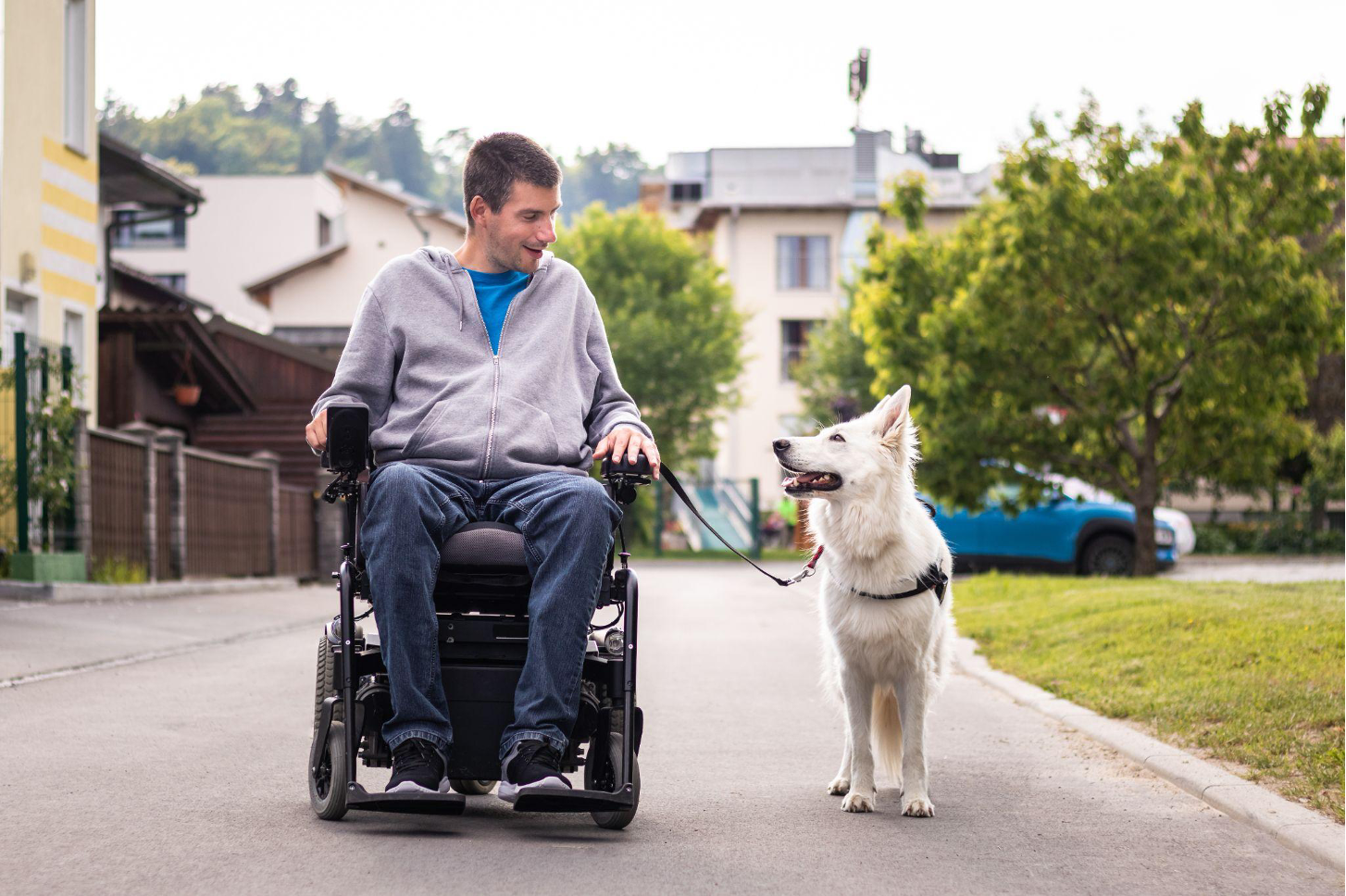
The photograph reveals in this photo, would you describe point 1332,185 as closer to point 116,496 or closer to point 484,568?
point 116,496

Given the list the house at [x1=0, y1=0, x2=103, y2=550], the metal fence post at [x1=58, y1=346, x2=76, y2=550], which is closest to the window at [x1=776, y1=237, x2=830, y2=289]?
the house at [x1=0, y1=0, x2=103, y2=550]

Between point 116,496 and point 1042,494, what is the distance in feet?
39.4

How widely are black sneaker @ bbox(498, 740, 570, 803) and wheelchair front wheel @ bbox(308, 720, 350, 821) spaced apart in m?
0.48

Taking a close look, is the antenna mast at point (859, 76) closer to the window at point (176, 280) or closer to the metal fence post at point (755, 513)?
the metal fence post at point (755, 513)

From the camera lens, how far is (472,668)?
181 inches

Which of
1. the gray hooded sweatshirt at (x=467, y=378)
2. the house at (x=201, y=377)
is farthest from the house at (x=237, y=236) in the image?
the gray hooded sweatshirt at (x=467, y=378)

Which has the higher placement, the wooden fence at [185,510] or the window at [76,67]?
the window at [76,67]

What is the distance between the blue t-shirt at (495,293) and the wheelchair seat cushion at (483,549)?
2.35ft

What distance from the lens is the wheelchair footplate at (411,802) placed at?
4.34m

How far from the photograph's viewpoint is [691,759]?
6.68 meters

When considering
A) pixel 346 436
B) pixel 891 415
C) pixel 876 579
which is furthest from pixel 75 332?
pixel 346 436

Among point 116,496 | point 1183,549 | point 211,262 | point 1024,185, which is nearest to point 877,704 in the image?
point 116,496

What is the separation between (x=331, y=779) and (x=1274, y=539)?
30017 millimetres

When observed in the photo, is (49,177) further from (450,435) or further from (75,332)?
(450,435)
